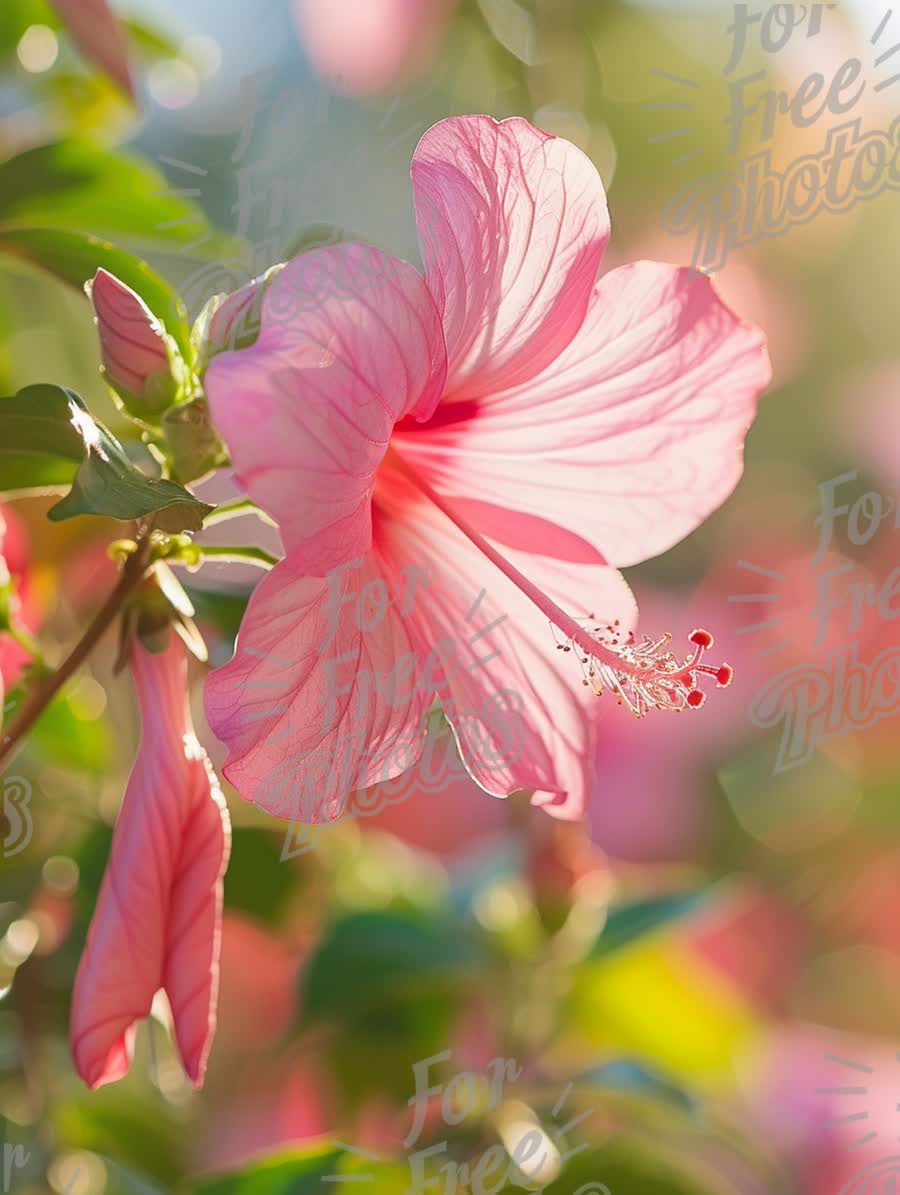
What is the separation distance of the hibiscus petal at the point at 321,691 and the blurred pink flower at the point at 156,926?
0.06 metres

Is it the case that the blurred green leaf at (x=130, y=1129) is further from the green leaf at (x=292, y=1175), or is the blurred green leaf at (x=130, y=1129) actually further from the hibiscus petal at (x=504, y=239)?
the hibiscus petal at (x=504, y=239)

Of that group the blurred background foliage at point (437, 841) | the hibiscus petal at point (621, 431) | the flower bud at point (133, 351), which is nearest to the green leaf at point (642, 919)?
the blurred background foliage at point (437, 841)

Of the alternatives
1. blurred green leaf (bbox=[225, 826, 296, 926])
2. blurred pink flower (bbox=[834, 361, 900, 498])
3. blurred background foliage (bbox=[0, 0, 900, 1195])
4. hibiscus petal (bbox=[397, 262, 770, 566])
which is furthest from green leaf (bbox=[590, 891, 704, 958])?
blurred pink flower (bbox=[834, 361, 900, 498])

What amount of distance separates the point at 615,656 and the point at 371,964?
0.50 m

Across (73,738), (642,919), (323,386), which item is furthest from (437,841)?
(323,386)

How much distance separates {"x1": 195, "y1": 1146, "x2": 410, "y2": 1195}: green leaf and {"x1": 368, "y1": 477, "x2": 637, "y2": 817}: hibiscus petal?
0.31 meters

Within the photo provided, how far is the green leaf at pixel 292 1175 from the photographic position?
0.87 m

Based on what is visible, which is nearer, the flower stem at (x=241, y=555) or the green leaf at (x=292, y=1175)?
the flower stem at (x=241, y=555)

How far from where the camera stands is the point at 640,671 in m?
0.74

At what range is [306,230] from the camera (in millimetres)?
709

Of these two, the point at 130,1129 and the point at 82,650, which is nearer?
the point at 82,650

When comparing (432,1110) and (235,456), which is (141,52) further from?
(432,1110)

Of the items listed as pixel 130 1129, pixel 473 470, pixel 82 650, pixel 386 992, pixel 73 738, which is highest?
pixel 473 470

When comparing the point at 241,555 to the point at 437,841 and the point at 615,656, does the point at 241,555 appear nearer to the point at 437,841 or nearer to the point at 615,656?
the point at 615,656
